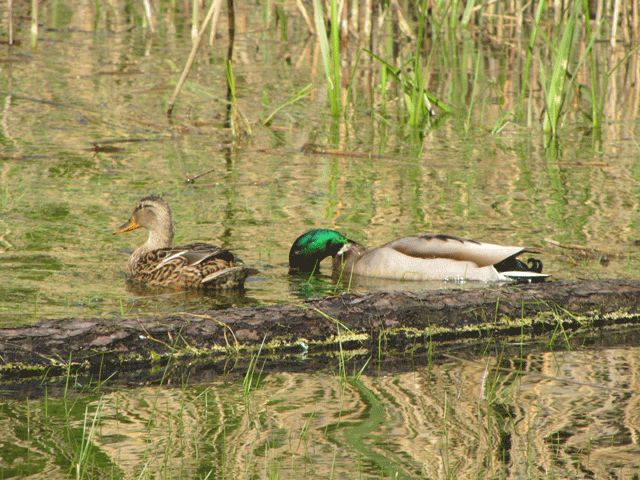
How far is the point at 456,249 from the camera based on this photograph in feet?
24.7

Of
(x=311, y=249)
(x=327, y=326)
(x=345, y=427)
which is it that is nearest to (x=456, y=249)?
(x=311, y=249)

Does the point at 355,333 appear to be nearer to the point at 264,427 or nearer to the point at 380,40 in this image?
the point at 264,427

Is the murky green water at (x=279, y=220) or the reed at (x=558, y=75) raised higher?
the reed at (x=558, y=75)

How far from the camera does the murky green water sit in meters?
4.37

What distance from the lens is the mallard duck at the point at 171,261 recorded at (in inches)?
288

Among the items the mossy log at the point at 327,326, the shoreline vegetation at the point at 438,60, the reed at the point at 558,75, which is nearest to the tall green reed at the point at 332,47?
the shoreline vegetation at the point at 438,60

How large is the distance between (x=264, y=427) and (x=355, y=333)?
4.01 feet

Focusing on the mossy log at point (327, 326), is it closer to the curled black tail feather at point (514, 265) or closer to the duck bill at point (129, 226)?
the curled black tail feather at point (514, 265)

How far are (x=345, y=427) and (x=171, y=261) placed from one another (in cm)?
309

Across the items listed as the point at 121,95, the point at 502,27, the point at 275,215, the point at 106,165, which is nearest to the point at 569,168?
the point at 275,215

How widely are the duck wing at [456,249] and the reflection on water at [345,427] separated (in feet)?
6.89

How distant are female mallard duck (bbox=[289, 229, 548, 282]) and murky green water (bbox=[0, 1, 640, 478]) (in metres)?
0.18

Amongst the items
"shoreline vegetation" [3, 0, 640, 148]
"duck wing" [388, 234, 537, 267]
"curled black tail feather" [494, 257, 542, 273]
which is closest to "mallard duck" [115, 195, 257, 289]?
"duck wing" [388, 234, 537, 267]

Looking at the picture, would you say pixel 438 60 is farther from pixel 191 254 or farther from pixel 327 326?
pixel 327 326
